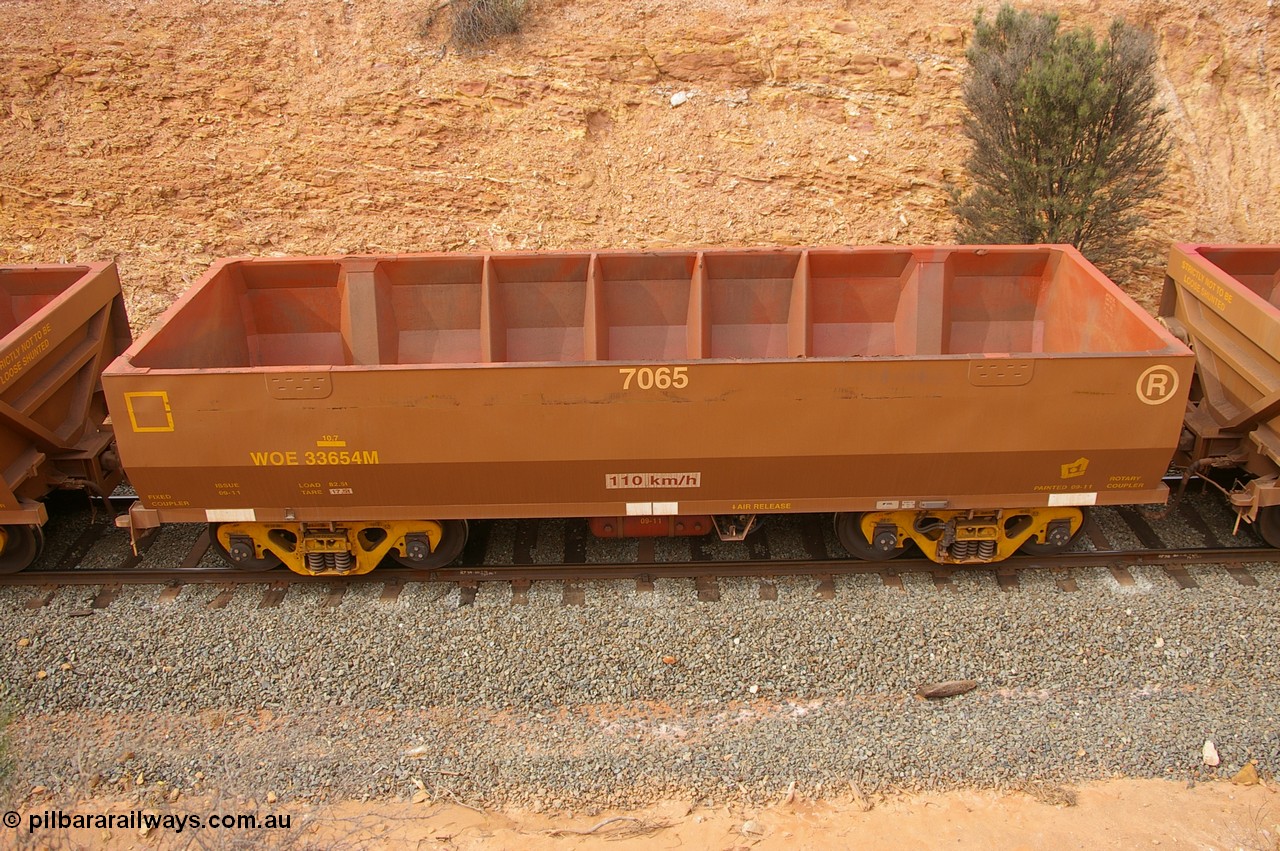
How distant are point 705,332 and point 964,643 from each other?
3.73 metres

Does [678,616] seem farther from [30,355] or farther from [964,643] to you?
[30,355]

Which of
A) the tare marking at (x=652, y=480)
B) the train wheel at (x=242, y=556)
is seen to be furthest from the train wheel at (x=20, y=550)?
the tare marking at (x=652, y=480)

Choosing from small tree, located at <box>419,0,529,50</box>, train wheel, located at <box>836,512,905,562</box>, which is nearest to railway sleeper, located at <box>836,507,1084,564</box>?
train wheel, located at <box>836,512,905,562</box>

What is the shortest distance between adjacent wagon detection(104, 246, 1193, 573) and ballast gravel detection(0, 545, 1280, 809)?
2.22ft

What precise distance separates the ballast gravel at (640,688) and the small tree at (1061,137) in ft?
19.8

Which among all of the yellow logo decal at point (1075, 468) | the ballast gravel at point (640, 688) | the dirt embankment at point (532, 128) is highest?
the dirt embankment at point (532, 128)

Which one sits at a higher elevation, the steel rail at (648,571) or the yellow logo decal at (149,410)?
the yellow logo decal at (149,410)

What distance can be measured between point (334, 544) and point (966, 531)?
5611 millimetres

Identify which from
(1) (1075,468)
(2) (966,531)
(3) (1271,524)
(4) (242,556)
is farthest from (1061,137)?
(4) (242,556)

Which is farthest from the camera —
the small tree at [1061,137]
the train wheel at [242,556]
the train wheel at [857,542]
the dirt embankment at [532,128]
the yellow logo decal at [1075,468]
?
the dirt embankment at [532,128]

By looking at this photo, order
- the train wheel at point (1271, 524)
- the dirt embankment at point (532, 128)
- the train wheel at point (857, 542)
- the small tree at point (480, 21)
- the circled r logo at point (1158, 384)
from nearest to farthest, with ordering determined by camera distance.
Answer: the circled r logo at point (1158, 384) < the train wheel at point (857, 542) < the train wheel at point (1271, 524) < the dirt embankment at point (532, 128) < the small tree at point (480, 21)

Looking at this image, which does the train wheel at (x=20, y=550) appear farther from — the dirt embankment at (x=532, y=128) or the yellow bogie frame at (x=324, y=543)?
the dirt embankment at (x=532, y=128)

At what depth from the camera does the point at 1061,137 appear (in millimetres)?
11414

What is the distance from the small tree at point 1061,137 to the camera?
11023 mm
